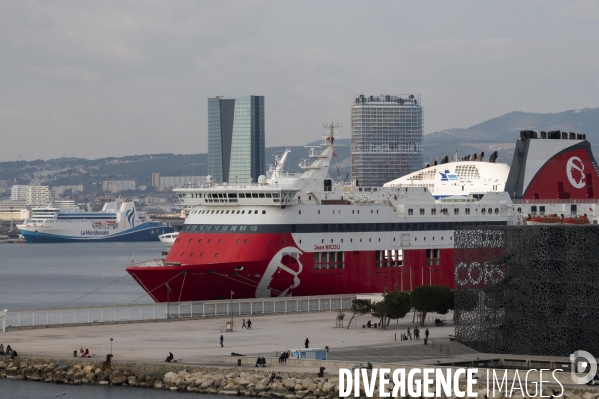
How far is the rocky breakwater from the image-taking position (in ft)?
109

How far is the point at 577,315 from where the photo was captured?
36250 mm

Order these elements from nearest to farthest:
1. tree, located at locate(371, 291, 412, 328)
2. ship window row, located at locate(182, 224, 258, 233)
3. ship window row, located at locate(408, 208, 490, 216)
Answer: tree, located at locate(371, 291, 412, 328)
ship window row, located at locate(182, 224, 258, 233)
ship window row, located at locate(408, 208, 490, 216)

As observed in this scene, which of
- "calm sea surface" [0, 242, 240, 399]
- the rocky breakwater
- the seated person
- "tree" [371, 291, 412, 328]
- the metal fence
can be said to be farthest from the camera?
the metal fence

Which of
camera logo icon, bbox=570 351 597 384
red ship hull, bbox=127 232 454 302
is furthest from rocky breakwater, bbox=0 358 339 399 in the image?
red ship hull, bbox=127 232 454 302

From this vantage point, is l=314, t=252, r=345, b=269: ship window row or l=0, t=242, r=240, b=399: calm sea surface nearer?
l=0, t=242, r=240, b=399: calm sea surface

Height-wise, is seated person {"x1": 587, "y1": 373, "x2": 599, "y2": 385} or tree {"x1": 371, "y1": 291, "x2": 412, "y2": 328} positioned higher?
tree {"x1": 371, "y1": 291, "x2": 412, "y2": 328}

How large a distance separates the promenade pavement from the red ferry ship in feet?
9.43

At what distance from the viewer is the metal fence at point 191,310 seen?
48.8 meters

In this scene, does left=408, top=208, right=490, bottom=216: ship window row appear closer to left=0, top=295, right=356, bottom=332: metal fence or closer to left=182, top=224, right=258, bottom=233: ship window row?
left=0, top=295, right=356, bottom=332: metal fence

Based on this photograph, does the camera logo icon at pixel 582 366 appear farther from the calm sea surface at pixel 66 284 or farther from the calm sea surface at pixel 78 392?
the calm sea surface at pixel 66 284

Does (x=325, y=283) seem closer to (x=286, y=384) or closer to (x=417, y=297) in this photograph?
(x=417, y=297)

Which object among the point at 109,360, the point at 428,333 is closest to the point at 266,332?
the point at 428,333

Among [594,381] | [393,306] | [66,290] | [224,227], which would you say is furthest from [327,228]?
[66,290]

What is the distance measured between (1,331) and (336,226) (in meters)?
16.5
